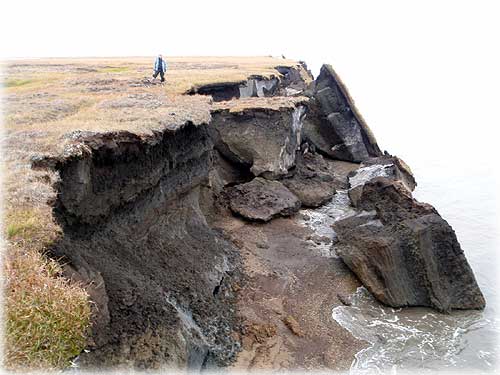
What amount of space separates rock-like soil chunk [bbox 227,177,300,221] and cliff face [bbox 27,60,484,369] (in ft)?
0.23

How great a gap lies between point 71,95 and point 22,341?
57.3ft

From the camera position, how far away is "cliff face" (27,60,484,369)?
408 inches

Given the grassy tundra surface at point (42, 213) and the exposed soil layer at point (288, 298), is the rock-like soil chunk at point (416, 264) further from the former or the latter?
the grassy tundra surface at point (42, 213)

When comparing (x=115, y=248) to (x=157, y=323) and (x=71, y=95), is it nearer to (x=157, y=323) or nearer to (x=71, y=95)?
(x=157, y=323)

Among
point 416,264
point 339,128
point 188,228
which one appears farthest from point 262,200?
point 339,128

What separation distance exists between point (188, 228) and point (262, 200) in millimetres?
8544

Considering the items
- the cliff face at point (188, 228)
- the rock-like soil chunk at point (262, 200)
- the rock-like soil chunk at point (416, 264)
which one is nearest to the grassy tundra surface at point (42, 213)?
the cliff face at point (188, 228)

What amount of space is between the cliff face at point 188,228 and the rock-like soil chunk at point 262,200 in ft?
0.23

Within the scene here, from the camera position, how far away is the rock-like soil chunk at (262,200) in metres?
24.0

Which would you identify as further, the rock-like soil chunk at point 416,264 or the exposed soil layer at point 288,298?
the rock-like soil chunk at point 416,264

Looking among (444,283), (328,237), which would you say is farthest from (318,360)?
(328,237)

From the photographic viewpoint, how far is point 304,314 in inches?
651

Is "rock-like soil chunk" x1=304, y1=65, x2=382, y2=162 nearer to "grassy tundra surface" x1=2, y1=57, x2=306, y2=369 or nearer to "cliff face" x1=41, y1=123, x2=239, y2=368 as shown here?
"grassy tundra surface" x1=2, y1=57, x2=306, y2=369

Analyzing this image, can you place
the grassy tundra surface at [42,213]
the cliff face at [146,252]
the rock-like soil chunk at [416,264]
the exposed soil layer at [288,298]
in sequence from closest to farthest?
the grassy tundra surface at [42,213], the cliff face at [146,252], the exposed soil layer at [288,298], the rock-like soil chunk at [416,264]
